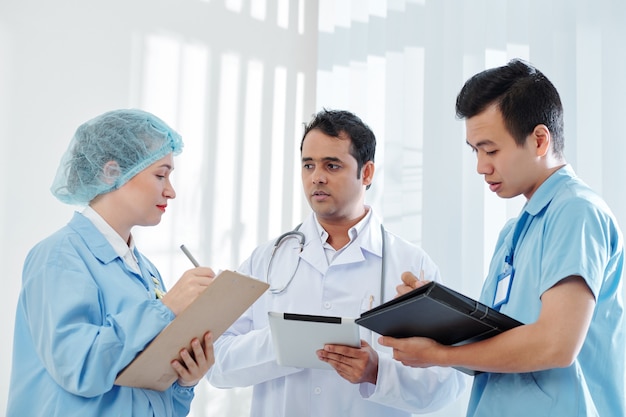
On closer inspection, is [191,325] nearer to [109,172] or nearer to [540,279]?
[109,172]

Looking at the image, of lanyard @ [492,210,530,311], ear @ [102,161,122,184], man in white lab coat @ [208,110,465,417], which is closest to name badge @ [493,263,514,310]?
lanyard @ [492,210,530,311]

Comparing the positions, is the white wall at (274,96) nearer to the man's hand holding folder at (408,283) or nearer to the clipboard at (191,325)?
the man's hand holding folder at (408,283)

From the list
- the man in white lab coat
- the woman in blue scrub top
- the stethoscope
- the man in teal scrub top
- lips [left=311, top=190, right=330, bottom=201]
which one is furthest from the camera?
lips [left=311, top=190, right=330, bottom=201]

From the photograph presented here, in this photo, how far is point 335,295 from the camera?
2.17 meters

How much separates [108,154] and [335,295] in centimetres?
84

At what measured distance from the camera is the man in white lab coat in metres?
1.99

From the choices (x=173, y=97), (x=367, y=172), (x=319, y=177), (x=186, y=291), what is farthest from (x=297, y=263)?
(x=173, y=97)

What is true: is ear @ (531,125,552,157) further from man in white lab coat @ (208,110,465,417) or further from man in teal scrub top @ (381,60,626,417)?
man in white lab coat @ (208,110,465,417)

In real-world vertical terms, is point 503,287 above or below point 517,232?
below

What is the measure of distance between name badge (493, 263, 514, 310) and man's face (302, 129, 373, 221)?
753 mm

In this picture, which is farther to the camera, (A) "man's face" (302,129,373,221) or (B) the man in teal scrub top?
(A) "man's face" (302,129,373,221)

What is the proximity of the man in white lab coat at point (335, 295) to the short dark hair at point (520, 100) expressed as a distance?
0.70 meters

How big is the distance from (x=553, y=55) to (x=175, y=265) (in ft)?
5.76

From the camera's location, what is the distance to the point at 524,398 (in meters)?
1.42
